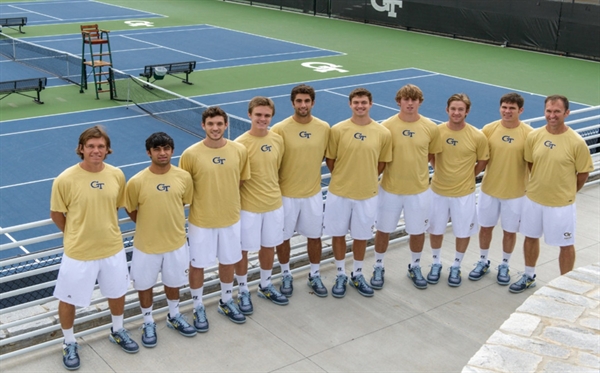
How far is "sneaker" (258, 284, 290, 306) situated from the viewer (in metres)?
8.35

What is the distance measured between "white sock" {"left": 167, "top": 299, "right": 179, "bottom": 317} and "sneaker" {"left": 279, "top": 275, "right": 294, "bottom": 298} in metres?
1.31

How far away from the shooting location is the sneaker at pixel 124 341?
730 centimetres

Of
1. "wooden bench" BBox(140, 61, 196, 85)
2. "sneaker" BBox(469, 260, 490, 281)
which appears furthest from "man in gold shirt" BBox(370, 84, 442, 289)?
"wooden bench" BBox(140, 61, 196, 85)

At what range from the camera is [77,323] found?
757 cm

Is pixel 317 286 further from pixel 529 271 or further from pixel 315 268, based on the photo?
pixel 529 271

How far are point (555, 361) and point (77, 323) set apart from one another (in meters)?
4.54

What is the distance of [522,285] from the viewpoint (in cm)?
884

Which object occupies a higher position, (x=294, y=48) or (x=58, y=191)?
(x=58, y=191)

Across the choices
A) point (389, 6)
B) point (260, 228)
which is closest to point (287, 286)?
point (260, 228)

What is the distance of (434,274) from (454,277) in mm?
222

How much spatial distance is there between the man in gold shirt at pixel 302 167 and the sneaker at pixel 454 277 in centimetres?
162

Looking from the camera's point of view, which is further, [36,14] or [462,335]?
[36,14]

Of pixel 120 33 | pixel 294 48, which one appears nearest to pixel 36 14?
pixel 120 33

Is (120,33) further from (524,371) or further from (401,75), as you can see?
(524,371)
